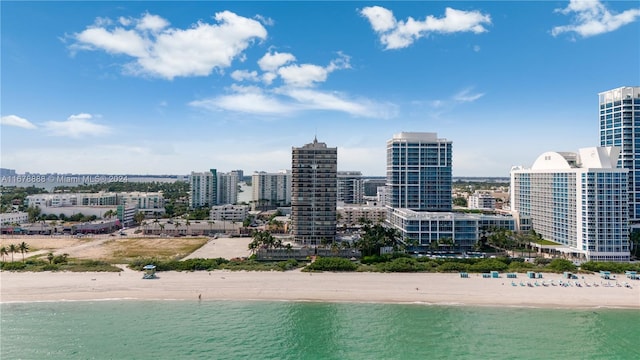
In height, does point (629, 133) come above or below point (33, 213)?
above

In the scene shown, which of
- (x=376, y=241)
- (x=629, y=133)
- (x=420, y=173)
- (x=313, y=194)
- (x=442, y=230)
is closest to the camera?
(x=376, y=241)

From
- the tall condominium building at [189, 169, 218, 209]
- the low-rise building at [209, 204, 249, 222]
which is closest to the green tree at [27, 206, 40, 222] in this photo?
the tall condominium building at [189, 169, 218, 209]

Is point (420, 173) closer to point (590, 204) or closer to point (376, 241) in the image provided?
point (376, 241)

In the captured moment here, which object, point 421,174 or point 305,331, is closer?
point 305,331

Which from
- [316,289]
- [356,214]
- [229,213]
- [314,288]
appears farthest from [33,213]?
[316,289]

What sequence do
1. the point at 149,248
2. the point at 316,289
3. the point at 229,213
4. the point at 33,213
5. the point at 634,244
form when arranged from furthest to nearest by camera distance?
the point at 229,213
the point at 33,213
the point at 149,248
the point at 634,244
the point at 316,289

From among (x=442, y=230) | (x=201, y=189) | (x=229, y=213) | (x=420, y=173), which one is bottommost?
(x=442, y=230)
